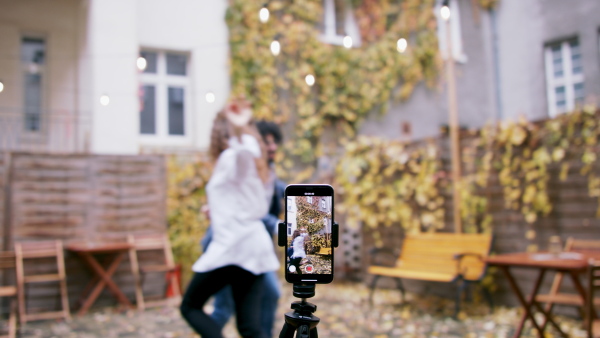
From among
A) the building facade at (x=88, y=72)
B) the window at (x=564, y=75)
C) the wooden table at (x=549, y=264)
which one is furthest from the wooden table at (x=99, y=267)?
the window at (x=564, y=75)

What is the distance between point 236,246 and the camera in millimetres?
2484

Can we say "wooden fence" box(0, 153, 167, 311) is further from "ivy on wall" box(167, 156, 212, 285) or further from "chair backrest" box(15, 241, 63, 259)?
"ivy on wall" box(167, 156, 212, 285)

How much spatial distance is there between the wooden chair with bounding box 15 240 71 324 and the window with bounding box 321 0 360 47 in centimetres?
615

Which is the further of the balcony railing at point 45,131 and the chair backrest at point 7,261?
the balcony railing at point 45,131

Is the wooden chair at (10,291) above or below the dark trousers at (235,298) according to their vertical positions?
below

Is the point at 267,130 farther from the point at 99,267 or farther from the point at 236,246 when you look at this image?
the point at 99,267

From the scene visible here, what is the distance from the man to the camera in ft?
10.5

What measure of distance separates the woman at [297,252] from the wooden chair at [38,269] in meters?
5.14

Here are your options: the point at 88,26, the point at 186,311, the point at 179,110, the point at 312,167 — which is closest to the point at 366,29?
the point at 312,167

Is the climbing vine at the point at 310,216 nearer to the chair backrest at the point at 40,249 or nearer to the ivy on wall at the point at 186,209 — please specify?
the chair backrest at the point at 40,249

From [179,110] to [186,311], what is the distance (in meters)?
6.41

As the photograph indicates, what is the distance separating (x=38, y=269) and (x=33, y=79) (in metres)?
3.83

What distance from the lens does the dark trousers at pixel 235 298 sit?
248 centimetres

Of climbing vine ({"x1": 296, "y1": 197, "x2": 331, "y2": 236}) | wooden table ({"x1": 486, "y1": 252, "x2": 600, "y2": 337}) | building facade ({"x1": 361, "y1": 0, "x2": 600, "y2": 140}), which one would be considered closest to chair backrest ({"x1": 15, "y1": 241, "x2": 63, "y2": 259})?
wooden table ({"x1": 486, "y1": 252, "x2": 600, "y2": 337})
